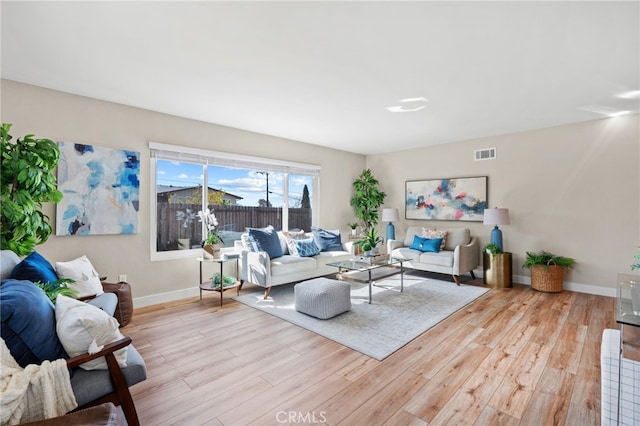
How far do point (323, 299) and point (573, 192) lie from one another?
4.15m

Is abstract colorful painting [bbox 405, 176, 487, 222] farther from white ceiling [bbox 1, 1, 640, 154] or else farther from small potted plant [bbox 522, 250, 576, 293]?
white ceiling [bbox 1, 1, 640, 154]

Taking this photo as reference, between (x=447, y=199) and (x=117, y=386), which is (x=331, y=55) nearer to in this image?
(x=117, y=386)

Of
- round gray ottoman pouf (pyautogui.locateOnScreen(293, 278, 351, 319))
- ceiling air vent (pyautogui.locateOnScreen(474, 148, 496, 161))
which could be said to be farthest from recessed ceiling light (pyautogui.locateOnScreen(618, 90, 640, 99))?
round gray ottoman pouf (pyautogui.locateOnScreen(293, 278, 351, 319))

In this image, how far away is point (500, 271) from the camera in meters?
4.69

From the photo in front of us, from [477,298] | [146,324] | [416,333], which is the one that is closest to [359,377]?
[416,333]

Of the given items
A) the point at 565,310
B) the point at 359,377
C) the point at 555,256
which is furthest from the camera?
the point at 555,256

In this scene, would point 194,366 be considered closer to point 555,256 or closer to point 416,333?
point 416,333

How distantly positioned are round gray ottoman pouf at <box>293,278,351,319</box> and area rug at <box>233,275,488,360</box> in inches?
2.9

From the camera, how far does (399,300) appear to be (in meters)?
3.98

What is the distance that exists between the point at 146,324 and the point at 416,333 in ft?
9.32

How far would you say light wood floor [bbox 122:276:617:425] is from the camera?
180 centimetres

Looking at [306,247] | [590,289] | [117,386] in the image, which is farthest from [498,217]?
[117,386]

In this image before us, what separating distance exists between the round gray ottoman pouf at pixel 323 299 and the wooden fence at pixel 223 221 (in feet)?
6.09

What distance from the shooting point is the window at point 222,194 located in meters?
4.08
